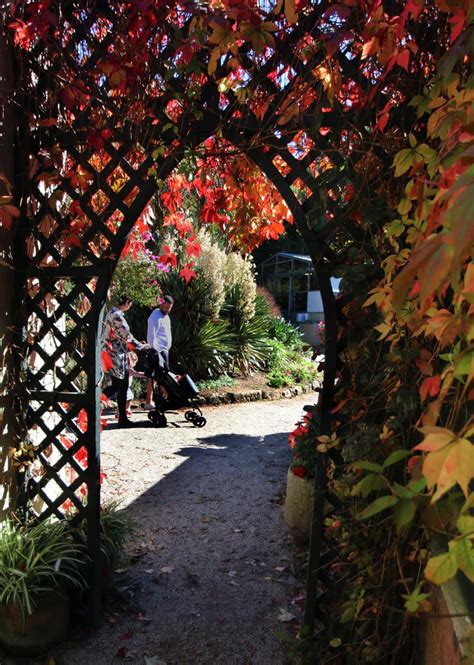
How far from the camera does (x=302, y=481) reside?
4.26 meters

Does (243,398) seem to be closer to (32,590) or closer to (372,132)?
(32,590)

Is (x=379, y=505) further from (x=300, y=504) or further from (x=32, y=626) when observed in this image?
(x=300, y=504)

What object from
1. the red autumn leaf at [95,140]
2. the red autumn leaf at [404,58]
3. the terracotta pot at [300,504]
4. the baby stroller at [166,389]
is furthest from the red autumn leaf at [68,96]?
the baby stroller at [166,389]

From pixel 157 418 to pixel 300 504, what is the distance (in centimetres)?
380

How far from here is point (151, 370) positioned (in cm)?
768

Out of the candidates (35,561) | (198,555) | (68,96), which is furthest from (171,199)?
(198,555)

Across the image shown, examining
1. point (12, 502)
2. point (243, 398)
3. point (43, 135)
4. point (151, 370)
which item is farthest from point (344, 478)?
point (243, 398)

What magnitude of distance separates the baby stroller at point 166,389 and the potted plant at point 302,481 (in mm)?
3346

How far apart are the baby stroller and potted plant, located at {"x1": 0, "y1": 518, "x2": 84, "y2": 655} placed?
176 inches

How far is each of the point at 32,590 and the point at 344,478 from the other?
5.88 feet

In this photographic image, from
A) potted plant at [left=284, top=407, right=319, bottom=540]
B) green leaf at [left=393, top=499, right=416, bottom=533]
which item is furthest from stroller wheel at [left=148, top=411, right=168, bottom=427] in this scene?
green leaf at [left=393, top=499, right=416, bottom=533]

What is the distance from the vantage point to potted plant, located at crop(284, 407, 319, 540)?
4230 mm

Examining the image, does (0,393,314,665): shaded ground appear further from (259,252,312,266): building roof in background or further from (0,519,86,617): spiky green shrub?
(259,252,312,266): building roof in background

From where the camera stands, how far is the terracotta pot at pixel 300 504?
14.1 feet
